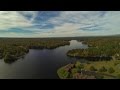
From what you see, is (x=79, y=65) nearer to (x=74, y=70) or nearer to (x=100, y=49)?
(x=74, y=70)

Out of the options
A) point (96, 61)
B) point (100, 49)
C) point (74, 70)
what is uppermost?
point (100, 49)

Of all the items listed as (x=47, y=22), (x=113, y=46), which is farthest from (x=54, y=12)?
(x=113, y=46)

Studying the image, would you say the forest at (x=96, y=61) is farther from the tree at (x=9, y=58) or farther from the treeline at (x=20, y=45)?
the tree at (x=9, y=58)

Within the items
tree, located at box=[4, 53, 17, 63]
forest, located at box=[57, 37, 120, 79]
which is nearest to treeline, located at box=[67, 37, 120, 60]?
forest, located at box=[57, 37, 120, 79]

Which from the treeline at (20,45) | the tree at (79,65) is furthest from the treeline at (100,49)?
the treeline at (20,45)

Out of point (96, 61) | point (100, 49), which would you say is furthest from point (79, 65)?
point (100, 49)

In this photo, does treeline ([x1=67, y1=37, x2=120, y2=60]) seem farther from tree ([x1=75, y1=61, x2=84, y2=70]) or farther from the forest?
tree ([x1=75, y1=61, x2=84, y2=70])

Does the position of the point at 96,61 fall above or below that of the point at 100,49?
below
